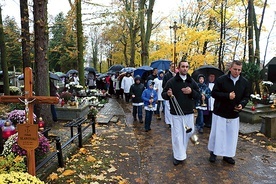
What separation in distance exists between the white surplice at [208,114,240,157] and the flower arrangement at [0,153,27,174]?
3750 millimetres

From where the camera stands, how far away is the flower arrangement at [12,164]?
3.89 metres

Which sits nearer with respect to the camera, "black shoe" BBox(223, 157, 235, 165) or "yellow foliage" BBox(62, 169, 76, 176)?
"yellow foliage" BBox(62, 169, 76, 176)

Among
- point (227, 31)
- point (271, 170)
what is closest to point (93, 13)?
point (271, 170)

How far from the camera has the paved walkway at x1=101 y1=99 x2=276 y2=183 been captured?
15.8 ft

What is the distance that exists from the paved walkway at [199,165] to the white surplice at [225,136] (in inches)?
10.9

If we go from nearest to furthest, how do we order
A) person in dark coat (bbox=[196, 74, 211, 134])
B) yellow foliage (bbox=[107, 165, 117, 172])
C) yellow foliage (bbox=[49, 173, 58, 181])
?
1. yellow foliage (bbox=[49, 173, 58, 181])
2. yellow foliage (bbox=[107, 165, 117, 172])
3. person in dark coat (bbox=[196, 74, 211, 134])

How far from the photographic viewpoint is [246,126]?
28.5ft

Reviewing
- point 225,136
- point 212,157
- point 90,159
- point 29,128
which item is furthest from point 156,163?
point 29,128

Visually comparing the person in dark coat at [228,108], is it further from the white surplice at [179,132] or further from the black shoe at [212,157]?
the white surplice at [179,132]

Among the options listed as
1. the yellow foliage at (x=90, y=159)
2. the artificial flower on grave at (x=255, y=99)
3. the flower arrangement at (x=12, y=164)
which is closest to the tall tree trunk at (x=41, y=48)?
the yellow foliage at (x=90, y=159)

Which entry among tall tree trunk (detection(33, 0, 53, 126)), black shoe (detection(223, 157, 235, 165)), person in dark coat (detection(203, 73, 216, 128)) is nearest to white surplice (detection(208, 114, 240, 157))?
black shoe (detection(223, 157, 235, 165))

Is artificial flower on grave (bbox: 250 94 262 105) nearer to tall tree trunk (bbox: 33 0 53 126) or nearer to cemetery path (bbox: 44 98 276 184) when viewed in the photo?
cemetery path (bbox: 44 98 276 184)

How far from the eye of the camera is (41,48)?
723 cm

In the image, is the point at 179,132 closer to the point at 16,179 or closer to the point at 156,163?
the point at 156,163
